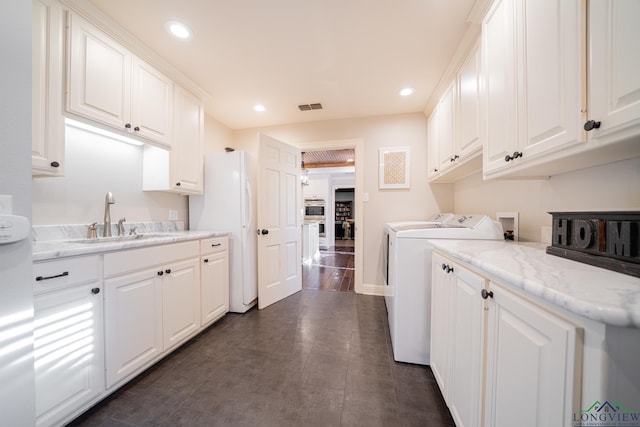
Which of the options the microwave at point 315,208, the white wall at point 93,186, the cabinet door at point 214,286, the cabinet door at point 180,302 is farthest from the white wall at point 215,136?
the microwave at point 315,208

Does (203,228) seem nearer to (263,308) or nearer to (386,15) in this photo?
(263,308)

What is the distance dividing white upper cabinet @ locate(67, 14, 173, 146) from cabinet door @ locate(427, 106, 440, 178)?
273 centimetres

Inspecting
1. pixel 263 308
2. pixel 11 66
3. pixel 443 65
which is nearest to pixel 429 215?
pixel 443 65

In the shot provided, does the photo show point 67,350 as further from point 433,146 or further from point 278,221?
point 433,146

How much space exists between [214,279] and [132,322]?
0.78 m

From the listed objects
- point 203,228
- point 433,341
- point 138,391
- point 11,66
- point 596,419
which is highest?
point 11,66

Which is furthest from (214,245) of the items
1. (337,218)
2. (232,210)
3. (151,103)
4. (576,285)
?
(337,218)

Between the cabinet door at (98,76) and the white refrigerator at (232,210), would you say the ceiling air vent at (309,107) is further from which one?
the cabinet door at (98,76)

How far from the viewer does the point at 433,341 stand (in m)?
1.44

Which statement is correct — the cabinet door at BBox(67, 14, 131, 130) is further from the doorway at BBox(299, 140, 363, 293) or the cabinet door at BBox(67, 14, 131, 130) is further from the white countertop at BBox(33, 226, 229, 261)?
the doorway at BBox(299, 140, 363, 293)

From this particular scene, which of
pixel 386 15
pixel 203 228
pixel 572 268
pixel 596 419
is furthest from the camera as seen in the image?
pixel 203 228

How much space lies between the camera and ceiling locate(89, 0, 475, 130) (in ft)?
4.79

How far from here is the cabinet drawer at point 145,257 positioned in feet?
4.27

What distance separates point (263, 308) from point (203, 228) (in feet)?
3.79
